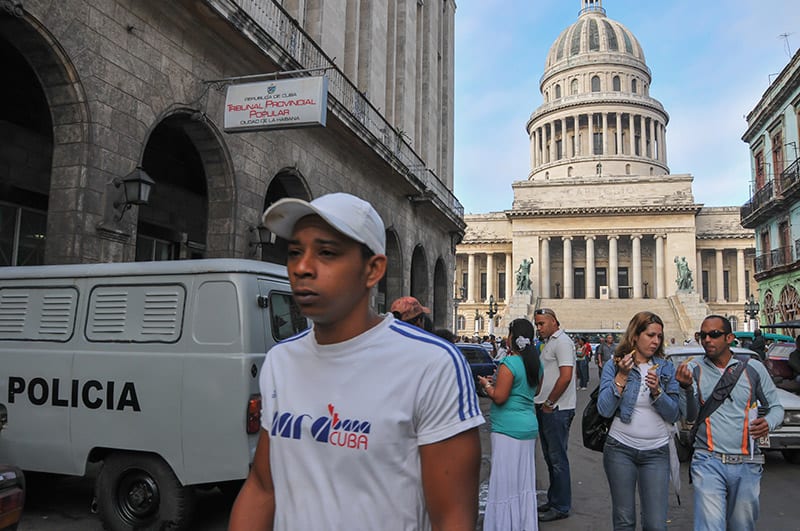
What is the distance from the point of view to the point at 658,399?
422cm

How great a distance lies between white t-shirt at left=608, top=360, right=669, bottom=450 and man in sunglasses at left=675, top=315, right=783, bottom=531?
0.73 ft

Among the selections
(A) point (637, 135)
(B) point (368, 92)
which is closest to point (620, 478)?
(B) point (368, 92)

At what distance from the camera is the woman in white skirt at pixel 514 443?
199 inches

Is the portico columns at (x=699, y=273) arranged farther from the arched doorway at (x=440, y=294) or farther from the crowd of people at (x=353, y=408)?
the crowd of people at (x=353, y=408)

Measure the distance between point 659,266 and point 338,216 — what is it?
74.6 metres

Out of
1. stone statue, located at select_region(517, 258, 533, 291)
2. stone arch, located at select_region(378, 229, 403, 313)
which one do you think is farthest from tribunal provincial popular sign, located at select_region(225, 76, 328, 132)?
stone statue, located at select_region(517, 258, 533, 291)

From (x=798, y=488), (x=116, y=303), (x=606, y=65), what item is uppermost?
(x=606, y=65)

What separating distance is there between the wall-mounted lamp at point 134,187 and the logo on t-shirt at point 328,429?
26.2 feet

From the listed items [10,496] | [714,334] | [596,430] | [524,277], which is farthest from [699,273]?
[10,496]

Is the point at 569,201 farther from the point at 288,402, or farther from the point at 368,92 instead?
the point at 288,402

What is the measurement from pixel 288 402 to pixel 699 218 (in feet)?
275

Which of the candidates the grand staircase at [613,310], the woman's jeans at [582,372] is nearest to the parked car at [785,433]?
the woman's jeans at [582,372]

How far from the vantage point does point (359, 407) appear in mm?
1672

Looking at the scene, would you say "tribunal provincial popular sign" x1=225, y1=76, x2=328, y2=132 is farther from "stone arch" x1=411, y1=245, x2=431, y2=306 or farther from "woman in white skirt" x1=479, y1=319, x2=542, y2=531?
"stone arch" x1=411, y1=245, x2=431, y2=306
